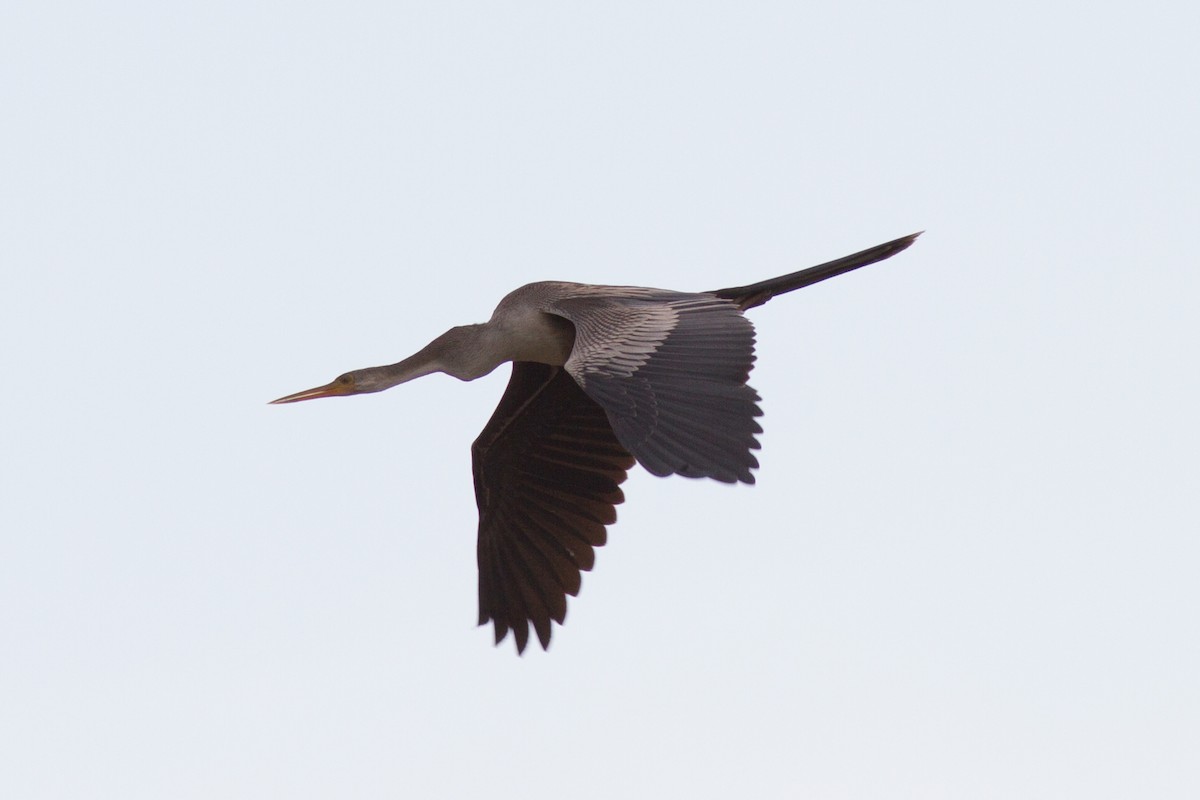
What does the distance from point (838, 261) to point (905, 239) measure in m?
0.45

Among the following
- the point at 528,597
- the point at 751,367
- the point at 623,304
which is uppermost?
the point at 623,304

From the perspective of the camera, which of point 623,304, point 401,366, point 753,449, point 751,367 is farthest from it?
point 401,366

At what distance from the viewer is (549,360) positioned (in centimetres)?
1086

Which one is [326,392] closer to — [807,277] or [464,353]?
[464,353]

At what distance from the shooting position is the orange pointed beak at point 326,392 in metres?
10.8

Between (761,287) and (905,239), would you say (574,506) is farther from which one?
(905,239)

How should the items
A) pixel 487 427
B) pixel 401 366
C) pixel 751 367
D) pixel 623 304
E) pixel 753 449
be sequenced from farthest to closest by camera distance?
pixel 487 427 → pixel 401 366 → pixel 623 304 → pixel 751 367 → pixel 753 449

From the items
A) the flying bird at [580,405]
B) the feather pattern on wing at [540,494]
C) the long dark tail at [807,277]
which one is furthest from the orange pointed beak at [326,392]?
the long dark tail at [807,277]

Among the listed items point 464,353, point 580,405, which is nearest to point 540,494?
point 580,405

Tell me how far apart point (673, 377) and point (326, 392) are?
2.89 metres

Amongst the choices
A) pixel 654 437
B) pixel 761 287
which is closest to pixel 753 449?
pixel 654 437

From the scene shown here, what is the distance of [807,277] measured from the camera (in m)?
11.0

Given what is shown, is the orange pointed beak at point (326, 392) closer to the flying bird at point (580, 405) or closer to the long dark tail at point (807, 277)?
the flying bird at point (580, 405)

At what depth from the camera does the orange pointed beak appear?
426 inches
